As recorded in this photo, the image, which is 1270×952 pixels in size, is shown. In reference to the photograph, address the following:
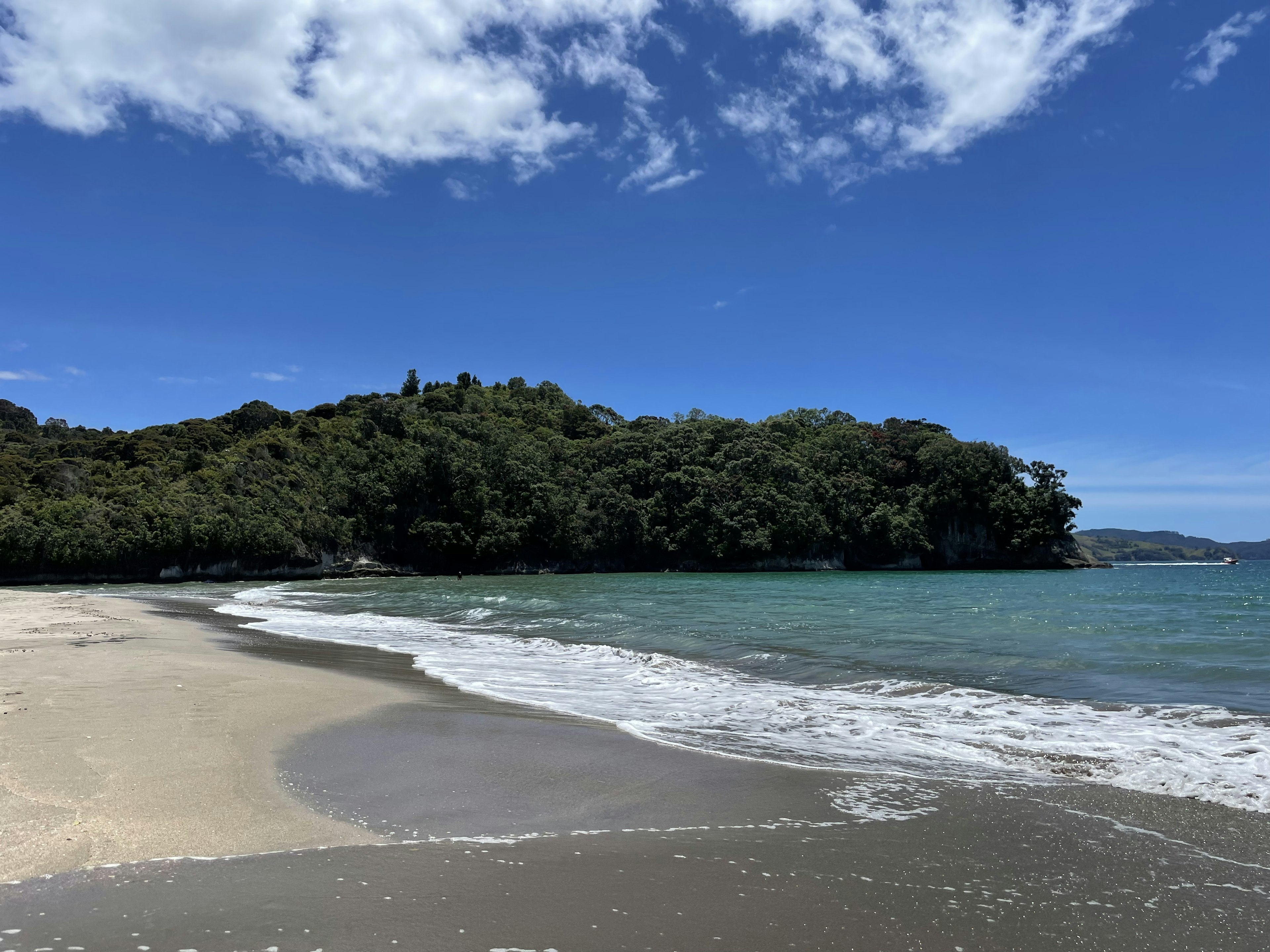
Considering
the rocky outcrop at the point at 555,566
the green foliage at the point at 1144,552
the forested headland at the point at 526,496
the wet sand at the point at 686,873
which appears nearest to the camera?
the wet sand at the point at 686,873

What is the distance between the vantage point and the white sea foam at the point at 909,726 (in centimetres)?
501

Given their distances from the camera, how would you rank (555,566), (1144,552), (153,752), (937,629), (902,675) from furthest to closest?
1. (1144,552)
2. (555,566)
3. (937,629)
4. (902,675)
5. (153,752)

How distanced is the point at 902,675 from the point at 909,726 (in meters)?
2.70

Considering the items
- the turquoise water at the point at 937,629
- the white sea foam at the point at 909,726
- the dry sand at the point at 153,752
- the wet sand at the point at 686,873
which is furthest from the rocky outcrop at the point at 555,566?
the wet sand at the point at 686,873

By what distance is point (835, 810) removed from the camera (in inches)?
166

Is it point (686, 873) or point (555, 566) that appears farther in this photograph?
point (555, 566)

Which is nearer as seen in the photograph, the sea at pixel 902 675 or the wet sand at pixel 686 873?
the wet sand at pixel 686 873

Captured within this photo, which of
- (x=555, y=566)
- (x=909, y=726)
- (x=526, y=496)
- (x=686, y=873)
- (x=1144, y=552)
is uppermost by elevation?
(x=526, y=496)

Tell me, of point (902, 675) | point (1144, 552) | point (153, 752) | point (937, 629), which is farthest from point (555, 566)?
point (1144, 552)

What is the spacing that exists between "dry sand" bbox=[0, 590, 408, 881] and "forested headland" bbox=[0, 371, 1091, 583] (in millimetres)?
50583

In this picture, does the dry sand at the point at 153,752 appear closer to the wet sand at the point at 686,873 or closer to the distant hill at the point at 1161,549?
the wet sand at the point at 686,873

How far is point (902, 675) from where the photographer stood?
9.08 metres

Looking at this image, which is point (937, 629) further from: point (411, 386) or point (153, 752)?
point (411, 386)

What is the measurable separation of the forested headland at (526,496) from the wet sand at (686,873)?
5717 centimetres
